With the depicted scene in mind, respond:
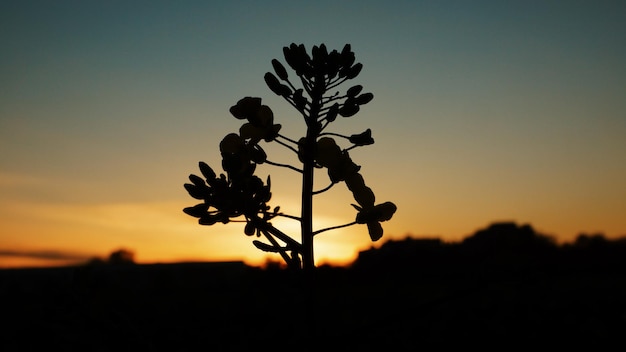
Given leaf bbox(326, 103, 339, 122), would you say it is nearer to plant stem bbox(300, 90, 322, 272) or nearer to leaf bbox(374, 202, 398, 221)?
plant stem bbox(300, 90, 322, 272)

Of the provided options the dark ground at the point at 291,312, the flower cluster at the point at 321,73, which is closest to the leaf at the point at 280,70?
the flower cluster at the point at 321,73

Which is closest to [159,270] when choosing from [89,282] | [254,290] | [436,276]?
[254,290]

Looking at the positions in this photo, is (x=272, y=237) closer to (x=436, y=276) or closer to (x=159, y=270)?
(x=436, y=276)

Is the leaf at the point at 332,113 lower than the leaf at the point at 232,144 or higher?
higher

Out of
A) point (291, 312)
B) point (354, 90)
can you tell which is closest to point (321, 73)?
point (354, 90)

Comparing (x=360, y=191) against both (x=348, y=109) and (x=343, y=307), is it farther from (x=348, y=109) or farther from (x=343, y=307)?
(x=343, y=307)

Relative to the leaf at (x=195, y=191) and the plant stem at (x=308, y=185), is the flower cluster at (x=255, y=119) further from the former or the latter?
the leaf at (x=195, y=191)

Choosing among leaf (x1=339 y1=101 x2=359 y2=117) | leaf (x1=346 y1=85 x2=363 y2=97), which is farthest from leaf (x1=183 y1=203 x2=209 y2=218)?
leaf (x1=346 y1=85 x2=363 y2=97)
